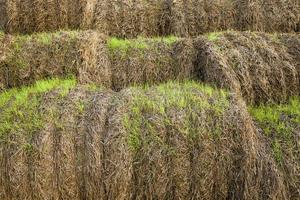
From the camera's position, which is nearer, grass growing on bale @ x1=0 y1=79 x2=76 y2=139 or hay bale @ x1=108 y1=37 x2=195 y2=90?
grass growing on bale @ x1=0 y1=79 x2=76 y2=139

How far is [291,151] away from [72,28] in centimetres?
230

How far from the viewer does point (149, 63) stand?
139 inches

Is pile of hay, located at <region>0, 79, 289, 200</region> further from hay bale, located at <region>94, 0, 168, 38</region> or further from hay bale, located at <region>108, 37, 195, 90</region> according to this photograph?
hay bale, located at <region>94, 0, 168, 38</region>

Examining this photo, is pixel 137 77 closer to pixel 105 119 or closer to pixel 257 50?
pixel 105 119

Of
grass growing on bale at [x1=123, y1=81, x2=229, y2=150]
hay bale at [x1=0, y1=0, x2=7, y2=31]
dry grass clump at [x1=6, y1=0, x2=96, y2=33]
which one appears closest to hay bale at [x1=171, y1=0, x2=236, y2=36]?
dry grass clump at [x1=6, y1=0, x2=96, y2=33]

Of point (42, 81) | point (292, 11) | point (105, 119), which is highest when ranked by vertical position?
point (292, 11)

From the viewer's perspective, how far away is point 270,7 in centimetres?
405

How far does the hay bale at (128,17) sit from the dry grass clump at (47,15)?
0.38 feet

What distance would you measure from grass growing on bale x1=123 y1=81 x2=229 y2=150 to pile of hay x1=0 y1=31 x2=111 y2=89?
540 millimetres

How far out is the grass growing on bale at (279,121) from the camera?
2.92 m

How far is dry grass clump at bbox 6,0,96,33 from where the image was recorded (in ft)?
12.3

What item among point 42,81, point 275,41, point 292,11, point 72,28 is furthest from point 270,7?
point 42,81

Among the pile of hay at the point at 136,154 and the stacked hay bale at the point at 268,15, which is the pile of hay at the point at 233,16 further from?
the pile of hay at the point at 136,154

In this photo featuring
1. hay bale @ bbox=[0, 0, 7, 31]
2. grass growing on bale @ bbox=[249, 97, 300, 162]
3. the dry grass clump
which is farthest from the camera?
hay bale @ bbox=[0, 0, 7, 31]
